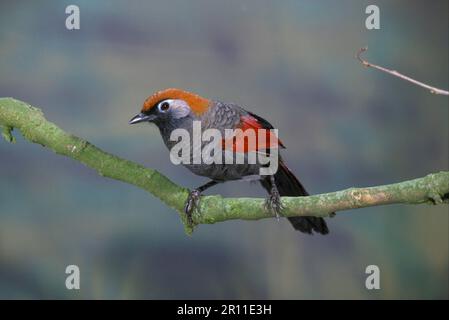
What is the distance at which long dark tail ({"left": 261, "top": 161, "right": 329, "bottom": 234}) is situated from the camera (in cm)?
148

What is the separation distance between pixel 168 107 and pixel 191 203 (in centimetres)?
22

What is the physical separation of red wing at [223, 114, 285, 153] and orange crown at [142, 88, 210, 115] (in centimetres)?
9

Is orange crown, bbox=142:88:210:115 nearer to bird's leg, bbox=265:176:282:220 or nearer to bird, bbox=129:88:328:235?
bird, bbox=129:88:328:235

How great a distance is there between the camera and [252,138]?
1424 millimetres

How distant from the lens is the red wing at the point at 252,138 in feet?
4.63

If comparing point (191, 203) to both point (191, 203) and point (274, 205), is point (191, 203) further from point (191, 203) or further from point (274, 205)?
point (274, 205)

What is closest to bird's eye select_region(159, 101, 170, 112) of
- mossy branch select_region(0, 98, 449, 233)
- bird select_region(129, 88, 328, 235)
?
bird select_region(129, 88, 328, 235)

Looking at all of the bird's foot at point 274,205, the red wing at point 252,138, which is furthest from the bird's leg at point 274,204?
the red wing at point 252,138

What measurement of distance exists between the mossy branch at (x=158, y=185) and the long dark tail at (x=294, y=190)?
19 cm

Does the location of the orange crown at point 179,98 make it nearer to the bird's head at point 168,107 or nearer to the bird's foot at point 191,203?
the bird's head at point 168,107

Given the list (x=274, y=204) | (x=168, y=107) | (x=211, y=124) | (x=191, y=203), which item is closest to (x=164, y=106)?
(x=168, y=107)

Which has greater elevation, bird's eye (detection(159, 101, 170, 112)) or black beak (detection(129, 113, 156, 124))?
bird's eye (detection(159, 101, 170, 112))

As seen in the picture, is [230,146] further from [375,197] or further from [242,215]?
[375,197]

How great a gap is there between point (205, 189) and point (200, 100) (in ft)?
0.68
